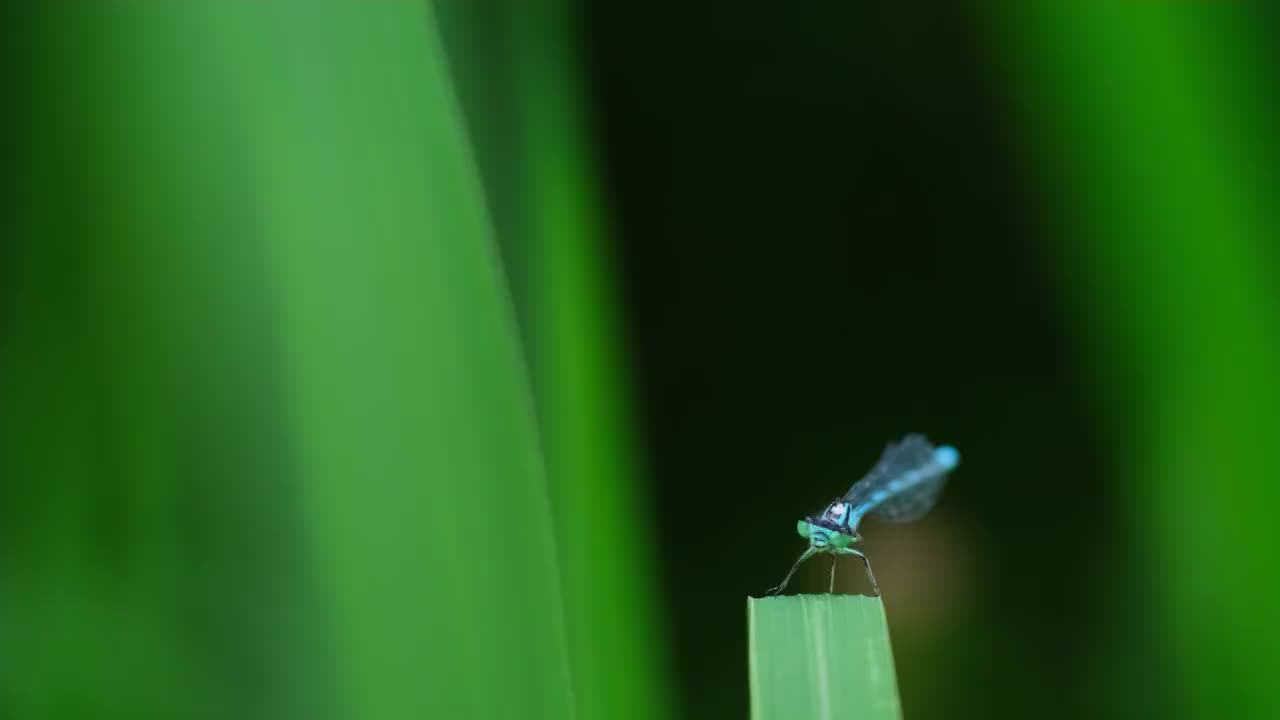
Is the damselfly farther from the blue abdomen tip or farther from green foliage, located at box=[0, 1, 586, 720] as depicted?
green foliage, located at box=[0, 1, 586, 720]

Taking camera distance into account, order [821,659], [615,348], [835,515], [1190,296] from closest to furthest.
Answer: [821,659] < [1190,296] < [835,515] < [615,348]

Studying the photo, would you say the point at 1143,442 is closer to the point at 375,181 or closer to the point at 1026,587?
the point at 1026,587

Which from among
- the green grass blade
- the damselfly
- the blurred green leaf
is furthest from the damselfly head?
the green grass blade

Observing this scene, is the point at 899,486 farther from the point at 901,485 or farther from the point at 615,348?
the point at 615,348

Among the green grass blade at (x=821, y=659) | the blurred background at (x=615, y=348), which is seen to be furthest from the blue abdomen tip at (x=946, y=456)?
the green grass blade at (x=821, y=659)

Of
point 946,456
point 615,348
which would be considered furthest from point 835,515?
point 615,348
